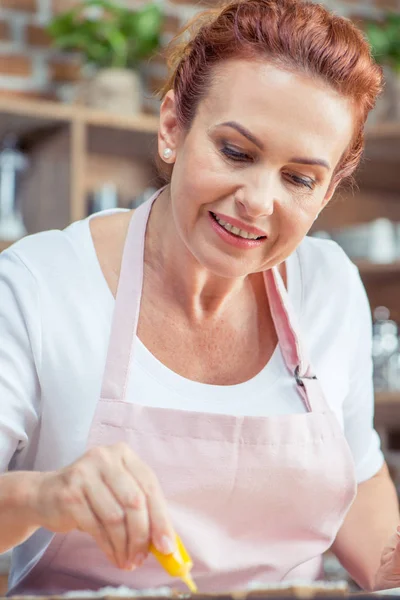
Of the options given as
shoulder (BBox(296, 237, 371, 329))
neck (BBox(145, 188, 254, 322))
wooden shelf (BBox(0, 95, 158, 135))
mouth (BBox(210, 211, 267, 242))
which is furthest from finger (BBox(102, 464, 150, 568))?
wooden shelf (BBox(0, 95, 158, 135))

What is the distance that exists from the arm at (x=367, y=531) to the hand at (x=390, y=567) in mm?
37

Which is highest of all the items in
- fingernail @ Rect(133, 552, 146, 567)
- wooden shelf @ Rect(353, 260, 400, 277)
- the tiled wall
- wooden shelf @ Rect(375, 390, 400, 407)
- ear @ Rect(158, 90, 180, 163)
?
the tiled wall

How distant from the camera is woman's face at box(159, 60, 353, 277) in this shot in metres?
1.16

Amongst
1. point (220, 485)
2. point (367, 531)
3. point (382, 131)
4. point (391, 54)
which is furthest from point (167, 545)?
point (391, 54)

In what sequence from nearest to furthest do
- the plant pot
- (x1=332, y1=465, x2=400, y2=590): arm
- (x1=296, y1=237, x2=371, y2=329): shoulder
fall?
(x1=332, y1=465, x2=400, y2=590): arm, (x1=296, y1=237, x2=371, y2=329): shoulder, the plant pot

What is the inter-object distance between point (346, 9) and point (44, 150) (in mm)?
1220

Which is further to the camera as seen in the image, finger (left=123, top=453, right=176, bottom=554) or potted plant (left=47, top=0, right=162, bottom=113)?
potted plant (left=47, top=0, right=162, bottom=113)

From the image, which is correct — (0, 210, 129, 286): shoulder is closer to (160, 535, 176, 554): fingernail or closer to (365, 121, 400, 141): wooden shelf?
Result: (160, 535, 176, 554): fingernail

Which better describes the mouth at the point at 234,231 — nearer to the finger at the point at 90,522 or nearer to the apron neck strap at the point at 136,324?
the apron neck strap at the point at 136,324

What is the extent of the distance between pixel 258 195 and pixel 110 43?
1.65 metres

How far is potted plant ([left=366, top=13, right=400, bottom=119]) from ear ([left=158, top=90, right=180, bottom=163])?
1615 millimetres

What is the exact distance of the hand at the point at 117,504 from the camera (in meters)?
0.87

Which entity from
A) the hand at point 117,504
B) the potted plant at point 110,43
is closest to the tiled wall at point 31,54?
the potted plant at point 110,43

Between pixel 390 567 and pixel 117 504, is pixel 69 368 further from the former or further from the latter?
pixel 390 567
